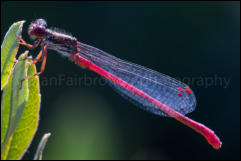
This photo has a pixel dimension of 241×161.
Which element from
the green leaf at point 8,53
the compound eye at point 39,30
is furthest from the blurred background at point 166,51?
the green leaf at point 8,53

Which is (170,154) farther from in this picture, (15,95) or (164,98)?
(15,95)

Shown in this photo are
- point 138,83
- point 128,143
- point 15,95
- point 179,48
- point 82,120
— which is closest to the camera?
point 15,95

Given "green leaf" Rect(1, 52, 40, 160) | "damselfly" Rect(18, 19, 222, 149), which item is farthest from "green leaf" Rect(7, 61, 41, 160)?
"damselfly" Rect(18, 19, 222, 149)

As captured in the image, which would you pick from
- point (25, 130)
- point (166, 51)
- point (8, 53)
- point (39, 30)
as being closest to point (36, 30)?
point (39, 30)

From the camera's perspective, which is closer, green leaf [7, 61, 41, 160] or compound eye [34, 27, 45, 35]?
green leaf [7, 61, 41, 160]

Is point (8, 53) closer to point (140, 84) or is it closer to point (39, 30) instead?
point (39, 30)

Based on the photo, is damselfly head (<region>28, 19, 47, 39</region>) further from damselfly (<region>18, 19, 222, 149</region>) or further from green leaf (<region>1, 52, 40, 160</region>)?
green leaf (<region>1, 52, 40, 160</region>)

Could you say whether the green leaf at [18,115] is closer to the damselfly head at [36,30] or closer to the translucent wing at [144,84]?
the damselfly head at [36,30]

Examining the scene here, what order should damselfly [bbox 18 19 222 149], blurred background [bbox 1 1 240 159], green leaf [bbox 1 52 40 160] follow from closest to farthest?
green leaf [bbox 1 52 40 160] → damselfly [bbox 18 19 222 149] → blurred background [bbox 1 1 240 159]

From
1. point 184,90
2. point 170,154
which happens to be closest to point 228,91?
point 170,154
